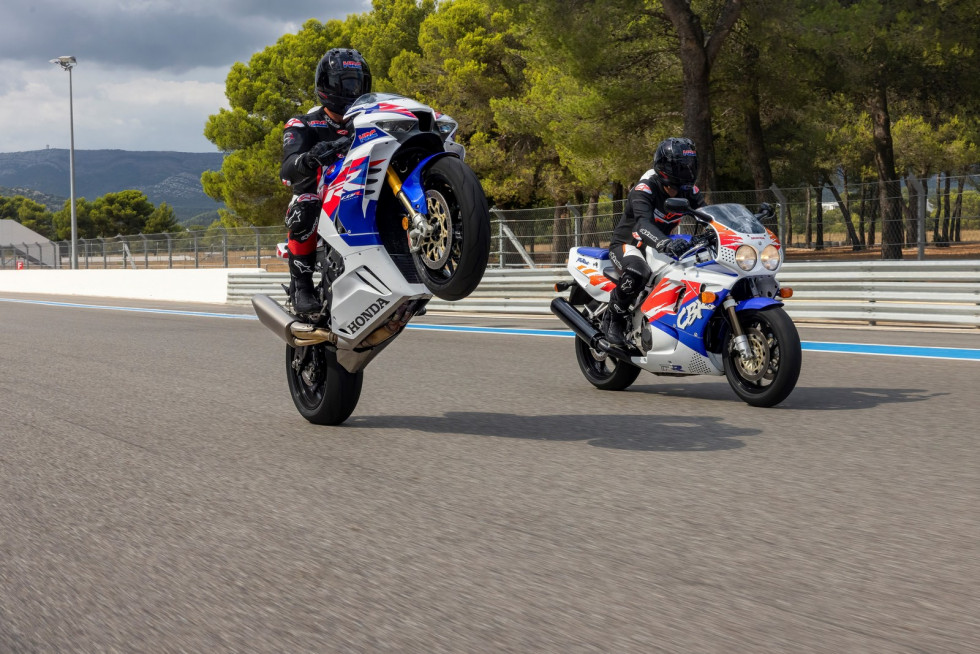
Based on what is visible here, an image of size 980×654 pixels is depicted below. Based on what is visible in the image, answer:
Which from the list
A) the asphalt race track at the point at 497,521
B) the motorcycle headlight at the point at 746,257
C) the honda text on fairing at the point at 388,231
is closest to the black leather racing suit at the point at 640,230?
the motorcycle headlight at the point at 746,257

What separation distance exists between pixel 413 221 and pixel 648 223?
250 centimetres

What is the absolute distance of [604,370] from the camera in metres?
8.10

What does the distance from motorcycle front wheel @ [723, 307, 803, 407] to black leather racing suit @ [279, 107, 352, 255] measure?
2726mm

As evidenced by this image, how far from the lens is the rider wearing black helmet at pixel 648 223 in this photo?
739 cm

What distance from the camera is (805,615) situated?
2883mm

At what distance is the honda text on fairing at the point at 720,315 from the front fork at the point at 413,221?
6.81ft

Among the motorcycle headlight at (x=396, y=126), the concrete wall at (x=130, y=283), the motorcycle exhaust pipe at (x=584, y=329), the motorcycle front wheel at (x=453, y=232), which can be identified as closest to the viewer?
the motorcycle front wheel at (x=453, y=232)

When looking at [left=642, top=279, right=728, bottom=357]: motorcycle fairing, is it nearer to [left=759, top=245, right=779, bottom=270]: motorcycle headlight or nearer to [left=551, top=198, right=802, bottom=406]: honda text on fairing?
[left=551, top=198, right=802, bottom=406]: honda text on fairing

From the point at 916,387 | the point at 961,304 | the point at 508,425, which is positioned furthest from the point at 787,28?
the point at 508,425

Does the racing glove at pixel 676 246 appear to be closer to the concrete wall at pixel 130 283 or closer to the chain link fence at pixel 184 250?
the concrete wall at pixel 130 283

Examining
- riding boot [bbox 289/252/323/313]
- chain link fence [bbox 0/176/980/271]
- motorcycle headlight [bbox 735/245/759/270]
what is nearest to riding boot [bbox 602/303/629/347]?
motorcycle headlight [bbox 735/245/759/270]

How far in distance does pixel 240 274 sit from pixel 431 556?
70.6 feet

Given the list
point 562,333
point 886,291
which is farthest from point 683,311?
point 886,291

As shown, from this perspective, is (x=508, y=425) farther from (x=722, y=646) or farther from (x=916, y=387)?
(x=722, y=646)
